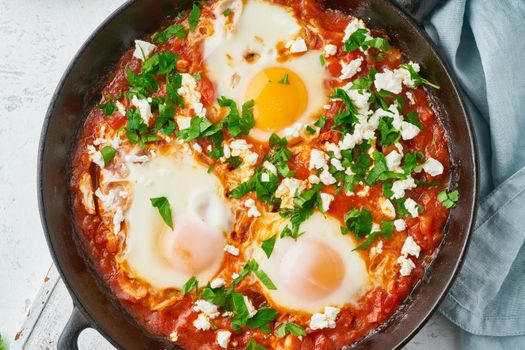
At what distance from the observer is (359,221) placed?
14.0ft

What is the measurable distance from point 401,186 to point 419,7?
1.08 m

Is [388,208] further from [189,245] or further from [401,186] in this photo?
[189,245]

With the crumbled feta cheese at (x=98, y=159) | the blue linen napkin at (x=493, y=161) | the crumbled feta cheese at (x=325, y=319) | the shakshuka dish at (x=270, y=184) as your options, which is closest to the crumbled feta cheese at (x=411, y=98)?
the shakshuka dish at (x=270, y=184)

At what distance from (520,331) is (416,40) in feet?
6.09

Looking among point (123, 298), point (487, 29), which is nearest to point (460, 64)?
point (487, 29)

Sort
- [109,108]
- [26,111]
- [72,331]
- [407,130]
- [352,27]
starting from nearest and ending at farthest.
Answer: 1. [72,331]
2. [407,130]
3. [352,27]
4. [109,108]
5. [26,111]

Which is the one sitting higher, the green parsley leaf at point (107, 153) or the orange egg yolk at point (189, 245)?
the green parsley leaf at point (107, 153)

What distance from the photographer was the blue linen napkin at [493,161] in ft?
14.5

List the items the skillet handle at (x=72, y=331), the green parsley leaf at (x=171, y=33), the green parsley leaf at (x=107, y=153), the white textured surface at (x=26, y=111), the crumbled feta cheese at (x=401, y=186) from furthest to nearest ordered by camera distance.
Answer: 1. the white textured surface at (x=26, y=111)
2. the green parsley leaf at (x=171, y=33)
3. the green parsley leaf at (x=107, y=153)
4. the crumbled feta cheese at (x=401, y=186)
5. the skillet handle at (x=72, y=331)

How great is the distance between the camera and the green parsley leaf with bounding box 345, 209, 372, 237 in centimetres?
426

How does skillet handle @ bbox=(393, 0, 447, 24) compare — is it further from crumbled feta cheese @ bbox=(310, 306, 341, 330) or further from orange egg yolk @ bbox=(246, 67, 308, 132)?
crumbled feta cheese @ bbox=(310, 306, 341, 330)

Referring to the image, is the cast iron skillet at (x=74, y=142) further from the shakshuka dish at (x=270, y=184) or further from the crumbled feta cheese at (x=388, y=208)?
the crumbled feta cheese at (x=388, y=208)

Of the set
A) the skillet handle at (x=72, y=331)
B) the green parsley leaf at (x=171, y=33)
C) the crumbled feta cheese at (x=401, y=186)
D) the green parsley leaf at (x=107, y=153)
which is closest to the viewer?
the skillet handle at (x=72, y=331)

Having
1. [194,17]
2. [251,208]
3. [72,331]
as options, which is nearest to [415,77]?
[251,208]
